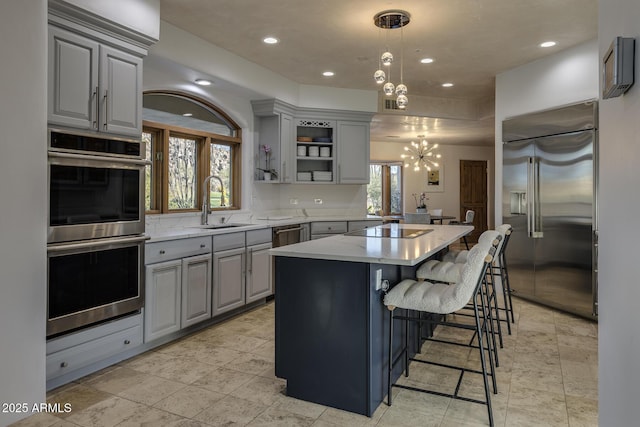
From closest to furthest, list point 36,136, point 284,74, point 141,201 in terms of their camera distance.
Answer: point 36,136 < point 141,201 < point 284,74

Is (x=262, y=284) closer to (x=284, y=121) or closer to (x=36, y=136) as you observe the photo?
(x=284, y=121)

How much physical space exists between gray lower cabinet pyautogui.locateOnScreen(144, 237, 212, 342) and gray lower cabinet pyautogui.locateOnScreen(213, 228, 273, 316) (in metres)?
0.13

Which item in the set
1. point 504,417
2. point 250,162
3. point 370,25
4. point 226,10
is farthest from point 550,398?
point 250,162

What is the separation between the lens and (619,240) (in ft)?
3.84

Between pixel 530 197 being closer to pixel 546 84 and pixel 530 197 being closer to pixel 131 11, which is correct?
pixel 546 84

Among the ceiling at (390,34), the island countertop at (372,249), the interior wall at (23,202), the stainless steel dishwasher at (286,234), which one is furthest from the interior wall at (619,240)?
the stainless steel dishwasher at (286,234)

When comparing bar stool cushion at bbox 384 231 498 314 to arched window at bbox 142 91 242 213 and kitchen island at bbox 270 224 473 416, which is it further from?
arched window at bbox 142 91 242 213

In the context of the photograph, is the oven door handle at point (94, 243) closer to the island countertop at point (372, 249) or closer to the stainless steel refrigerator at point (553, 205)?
the island countertop at point (372, 249)

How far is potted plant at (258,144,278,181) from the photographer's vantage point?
5.46m

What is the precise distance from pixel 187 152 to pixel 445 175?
7.53m

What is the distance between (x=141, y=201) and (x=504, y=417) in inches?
106

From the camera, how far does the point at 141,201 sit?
10.0ft

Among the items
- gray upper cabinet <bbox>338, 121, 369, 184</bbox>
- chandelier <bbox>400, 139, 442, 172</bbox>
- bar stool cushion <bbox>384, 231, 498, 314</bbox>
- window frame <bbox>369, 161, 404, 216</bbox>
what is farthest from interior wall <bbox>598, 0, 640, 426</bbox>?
window frame <bbox>369, 161, 404, 216</bbox>

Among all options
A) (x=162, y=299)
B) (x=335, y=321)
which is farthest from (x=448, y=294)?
(x=162, y=299)
